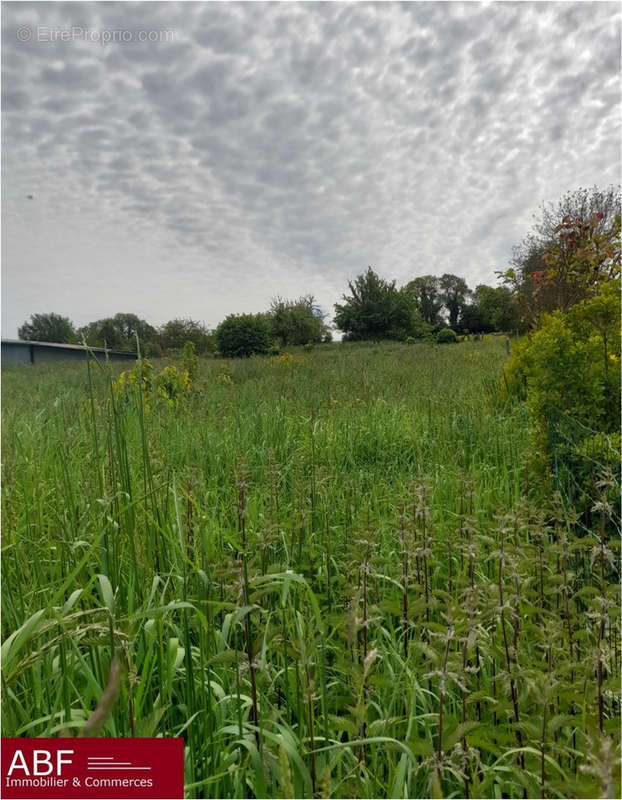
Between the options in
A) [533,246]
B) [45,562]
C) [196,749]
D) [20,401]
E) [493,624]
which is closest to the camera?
[196,749]

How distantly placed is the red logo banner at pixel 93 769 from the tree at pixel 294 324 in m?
16.2

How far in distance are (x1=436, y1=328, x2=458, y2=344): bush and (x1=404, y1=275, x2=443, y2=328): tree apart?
1.91 ft

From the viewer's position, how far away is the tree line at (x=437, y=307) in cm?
566

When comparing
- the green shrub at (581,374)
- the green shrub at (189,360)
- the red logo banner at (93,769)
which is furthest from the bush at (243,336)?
the red logo banner at (93,769)

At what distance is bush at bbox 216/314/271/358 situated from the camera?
1537cm

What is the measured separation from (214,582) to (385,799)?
0.88 m

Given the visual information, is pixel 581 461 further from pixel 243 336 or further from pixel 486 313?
pixel 486 313

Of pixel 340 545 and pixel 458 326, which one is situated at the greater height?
pixel 458 326

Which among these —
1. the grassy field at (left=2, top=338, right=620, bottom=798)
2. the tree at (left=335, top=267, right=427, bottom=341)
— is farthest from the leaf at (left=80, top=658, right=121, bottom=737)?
the tree at (left=335, top=267, right=427, bottom=341)

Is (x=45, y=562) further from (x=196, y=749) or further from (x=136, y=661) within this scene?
(x=196, y=749)

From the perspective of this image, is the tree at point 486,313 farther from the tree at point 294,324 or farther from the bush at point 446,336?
the tree at point 294,324

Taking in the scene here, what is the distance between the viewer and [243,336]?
15.6 meters

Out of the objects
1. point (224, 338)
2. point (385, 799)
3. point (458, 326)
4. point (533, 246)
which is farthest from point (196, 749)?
point (458, 326)

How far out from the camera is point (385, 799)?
1.11 metres
